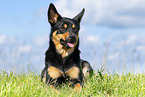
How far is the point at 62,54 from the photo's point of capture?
19.0ft

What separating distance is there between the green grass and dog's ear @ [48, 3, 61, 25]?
1.59m

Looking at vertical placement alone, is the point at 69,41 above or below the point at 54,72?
above

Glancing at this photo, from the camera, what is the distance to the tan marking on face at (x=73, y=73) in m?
5.75

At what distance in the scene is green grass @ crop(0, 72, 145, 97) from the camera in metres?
4.65

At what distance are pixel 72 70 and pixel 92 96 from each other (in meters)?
0.90

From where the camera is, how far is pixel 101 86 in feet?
18.0

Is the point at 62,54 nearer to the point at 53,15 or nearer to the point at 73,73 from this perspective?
the point at 73,73

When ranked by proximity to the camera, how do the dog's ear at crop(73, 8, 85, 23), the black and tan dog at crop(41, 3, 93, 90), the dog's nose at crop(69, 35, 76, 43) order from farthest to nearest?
the dog's ear at crop(73, 8, 85, 23) → the black and tan dog at crop(41, 3, 93, 90) → the dog's nose at crop(69, 35, 76, 43)

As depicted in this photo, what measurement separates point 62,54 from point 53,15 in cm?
105

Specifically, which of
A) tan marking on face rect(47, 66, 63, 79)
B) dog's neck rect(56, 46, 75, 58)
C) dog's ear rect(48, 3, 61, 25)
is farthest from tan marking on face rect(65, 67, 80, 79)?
dog's ear rect(48, 3, 61, 25)

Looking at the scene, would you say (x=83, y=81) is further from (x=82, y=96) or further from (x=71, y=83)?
(x=82, y=96)

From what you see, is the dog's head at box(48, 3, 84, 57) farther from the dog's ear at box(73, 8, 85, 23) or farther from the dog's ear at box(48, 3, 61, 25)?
the dog's ear at box(73, 8, 85, 23)

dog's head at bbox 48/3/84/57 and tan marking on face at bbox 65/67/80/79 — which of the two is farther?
tan marking on face at bbox 65/67/80/79

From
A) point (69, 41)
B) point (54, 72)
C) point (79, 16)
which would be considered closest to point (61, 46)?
point (69, 41)
